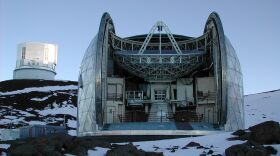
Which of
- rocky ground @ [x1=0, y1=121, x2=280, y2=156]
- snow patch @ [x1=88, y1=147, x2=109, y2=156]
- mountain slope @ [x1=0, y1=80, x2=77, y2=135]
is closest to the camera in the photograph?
rocky ground @ [x1=0, y1=121, x2=280, y2=156]

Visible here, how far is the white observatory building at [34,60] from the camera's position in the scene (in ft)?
430

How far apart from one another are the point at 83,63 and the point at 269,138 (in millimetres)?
26544

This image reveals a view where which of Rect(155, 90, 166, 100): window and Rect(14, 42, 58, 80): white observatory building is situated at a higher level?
Rect(14, 42, 58, 80): white observatory building

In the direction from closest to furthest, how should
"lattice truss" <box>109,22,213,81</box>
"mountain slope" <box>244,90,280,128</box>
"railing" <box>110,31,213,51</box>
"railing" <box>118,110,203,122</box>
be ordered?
"lattice truss" <box>109,22,213,81</box> < "railing" <box>110,31,213,51</box> < "railing" <box>118,110,203,122</box> < "mountain slope" <box>244,90,280,128</box>

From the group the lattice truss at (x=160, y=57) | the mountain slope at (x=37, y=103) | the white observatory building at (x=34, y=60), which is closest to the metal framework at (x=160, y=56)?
the lattice truss at (x=160, y=57)

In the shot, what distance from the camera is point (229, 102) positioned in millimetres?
38938

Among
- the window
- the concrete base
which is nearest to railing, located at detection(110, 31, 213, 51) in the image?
the window

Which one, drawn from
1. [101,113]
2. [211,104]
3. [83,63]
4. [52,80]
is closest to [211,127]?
[211,104]

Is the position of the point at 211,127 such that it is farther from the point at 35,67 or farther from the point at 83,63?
the point at 35,67

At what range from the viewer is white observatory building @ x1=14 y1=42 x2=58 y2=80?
5157 inches

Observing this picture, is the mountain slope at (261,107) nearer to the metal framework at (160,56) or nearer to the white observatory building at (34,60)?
the metal framework at (160,56)

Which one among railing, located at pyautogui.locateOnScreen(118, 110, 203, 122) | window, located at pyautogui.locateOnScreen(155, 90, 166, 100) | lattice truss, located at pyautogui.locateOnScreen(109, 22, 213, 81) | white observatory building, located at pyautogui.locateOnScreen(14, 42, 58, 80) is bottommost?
railing, located at pyautogui.locateOnScreen(118, 110, 203, 122)

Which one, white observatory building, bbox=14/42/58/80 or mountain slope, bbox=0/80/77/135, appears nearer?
mountain slope, bbox=0/80/77/135

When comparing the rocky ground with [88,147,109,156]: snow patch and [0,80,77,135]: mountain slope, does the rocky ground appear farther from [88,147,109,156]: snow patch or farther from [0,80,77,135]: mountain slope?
[0,80,77,135]: mountain slope
